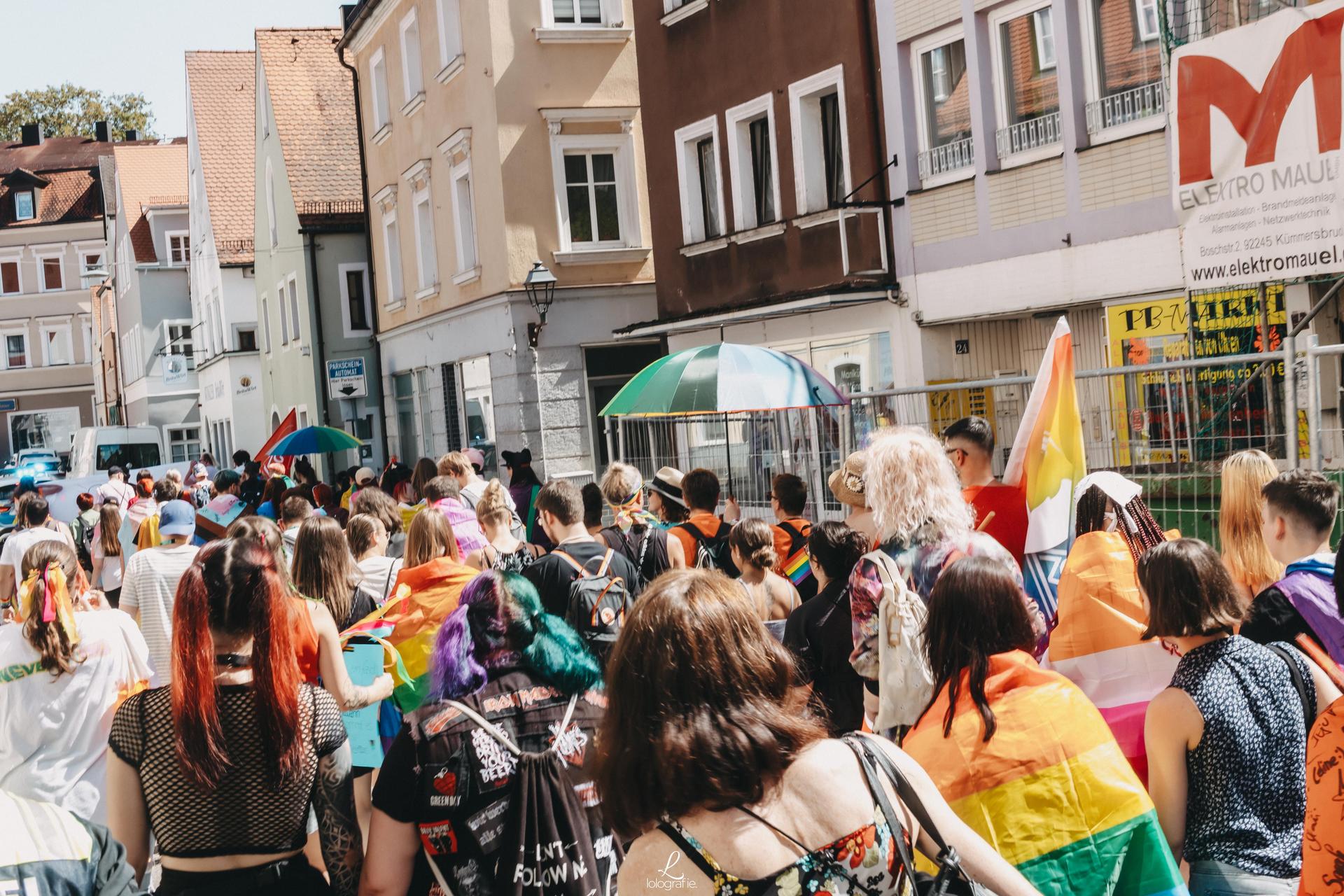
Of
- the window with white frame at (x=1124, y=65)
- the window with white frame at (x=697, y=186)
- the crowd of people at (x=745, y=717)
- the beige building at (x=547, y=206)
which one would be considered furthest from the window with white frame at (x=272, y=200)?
the crowd of people at (x=745, y=717)

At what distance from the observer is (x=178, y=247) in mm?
52000

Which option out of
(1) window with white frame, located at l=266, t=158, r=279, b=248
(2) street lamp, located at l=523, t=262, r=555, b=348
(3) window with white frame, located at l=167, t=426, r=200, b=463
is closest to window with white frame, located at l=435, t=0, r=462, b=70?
(2) street lamp, located at l=523, t=262, r=555, b=348

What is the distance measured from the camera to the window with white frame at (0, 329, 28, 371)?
232 feet

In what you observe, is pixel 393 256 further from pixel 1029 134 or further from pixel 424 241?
pixel 1029 134

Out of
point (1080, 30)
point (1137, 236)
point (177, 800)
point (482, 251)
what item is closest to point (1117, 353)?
point (1137, 236)

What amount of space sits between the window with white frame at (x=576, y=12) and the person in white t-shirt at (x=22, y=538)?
43.2 ft

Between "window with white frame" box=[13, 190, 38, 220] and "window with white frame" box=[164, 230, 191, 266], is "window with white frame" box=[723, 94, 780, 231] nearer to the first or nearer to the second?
"window with white frame" box=[164, 230, 191, 266]

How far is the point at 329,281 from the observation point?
3089cm

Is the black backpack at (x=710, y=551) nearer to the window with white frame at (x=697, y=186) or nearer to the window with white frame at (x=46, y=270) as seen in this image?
the window with white frame at (x=697, y=186)

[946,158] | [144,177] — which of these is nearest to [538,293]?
[946,158]

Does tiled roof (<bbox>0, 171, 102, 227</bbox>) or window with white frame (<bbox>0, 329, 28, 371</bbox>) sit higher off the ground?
tiled roof (<bbox>0, 171, 102, 227</bbox>)

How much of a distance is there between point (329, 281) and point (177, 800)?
2828 cm

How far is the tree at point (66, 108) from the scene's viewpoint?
7475 cm

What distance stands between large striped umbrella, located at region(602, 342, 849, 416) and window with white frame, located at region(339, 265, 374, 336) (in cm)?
2179
